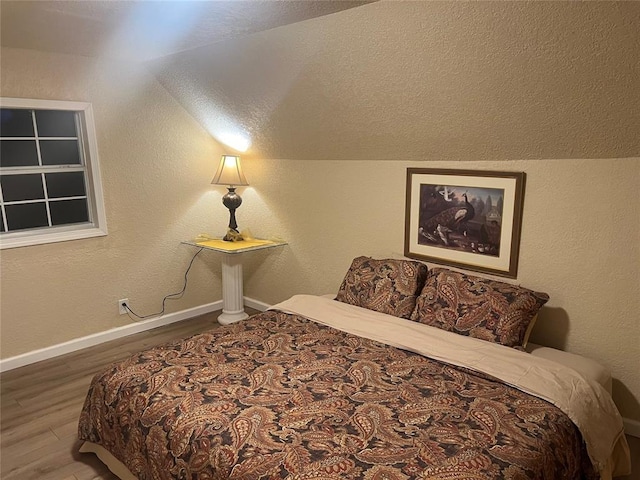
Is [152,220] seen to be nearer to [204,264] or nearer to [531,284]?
[204,264]

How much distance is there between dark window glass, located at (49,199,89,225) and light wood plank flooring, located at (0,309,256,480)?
3.21ft

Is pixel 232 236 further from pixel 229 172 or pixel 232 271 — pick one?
pixel 229 172

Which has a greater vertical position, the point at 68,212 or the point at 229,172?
the point at 229,172

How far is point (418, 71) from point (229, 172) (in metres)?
1.97

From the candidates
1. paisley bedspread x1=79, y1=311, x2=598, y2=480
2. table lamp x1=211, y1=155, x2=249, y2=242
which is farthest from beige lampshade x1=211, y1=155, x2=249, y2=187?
paisley bedspread x1=79, y1=311, x2=598, y2=480

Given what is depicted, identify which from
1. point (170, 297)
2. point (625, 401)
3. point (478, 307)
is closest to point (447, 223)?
point (478, 307)

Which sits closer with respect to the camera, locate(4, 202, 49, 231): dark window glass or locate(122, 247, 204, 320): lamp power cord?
locate(4, 202, 49, 231): dark window glass

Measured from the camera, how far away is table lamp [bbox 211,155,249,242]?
3840 millimetres

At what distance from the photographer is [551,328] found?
2656 millimetres

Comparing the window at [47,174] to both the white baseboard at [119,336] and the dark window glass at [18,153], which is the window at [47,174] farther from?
the white baseboard at [119,336]

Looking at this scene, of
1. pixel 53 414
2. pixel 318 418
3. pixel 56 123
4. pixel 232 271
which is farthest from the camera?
pixel 232 271

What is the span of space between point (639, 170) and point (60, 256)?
3.59 m

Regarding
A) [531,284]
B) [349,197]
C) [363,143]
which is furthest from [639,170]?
[349,197]

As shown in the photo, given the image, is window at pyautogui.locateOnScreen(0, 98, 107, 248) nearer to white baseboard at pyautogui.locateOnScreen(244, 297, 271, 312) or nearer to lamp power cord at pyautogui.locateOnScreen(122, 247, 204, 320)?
lamp power cord at pyautogui.locateOnScreen(122, 247, 204, 320)
